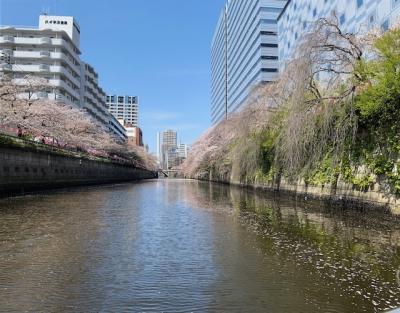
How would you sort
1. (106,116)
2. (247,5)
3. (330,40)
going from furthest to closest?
(106,116) → (247,5) → (330,40)

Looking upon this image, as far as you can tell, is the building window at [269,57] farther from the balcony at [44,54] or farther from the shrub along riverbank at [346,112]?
the shrub along riverbank at [346,112]

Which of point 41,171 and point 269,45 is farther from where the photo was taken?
point 269,45

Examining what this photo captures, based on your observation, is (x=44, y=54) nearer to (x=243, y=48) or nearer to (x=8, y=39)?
(x=8, y=39)

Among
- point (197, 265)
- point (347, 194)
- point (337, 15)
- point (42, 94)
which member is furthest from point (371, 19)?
point (42, 94)

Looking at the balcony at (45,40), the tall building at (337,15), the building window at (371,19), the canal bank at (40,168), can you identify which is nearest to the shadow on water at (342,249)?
the tall building at (337,15)

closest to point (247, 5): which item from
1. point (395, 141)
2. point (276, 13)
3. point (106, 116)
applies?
point (276, 13)

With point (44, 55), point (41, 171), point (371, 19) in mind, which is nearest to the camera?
point (41, 171)

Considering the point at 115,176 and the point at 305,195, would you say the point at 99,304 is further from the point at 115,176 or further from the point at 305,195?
the point at 115,176

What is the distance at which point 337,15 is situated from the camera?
99.6 ft

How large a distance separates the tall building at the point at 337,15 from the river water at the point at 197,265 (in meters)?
Answer: 11.1

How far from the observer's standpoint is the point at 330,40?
1831 cm

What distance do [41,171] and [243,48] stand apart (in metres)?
83.2

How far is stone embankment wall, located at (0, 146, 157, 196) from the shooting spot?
2656cm

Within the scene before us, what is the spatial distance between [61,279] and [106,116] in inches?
4598
